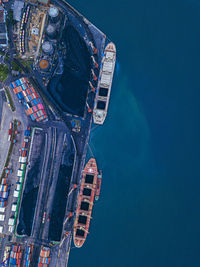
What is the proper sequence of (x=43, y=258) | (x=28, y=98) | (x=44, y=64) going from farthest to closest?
(x=44, y=64) → (x=28, y=98) → (x=43, y=258)

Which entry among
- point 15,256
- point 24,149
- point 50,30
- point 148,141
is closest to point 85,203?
point 24,149

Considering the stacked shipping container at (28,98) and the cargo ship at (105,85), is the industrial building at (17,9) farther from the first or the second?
the cargo ship at (105,85)

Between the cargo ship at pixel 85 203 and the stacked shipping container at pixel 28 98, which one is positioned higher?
the stacked shipping container at pixel 28 98

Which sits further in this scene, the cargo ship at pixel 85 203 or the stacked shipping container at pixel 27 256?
the cargo ship at pixel 85 203

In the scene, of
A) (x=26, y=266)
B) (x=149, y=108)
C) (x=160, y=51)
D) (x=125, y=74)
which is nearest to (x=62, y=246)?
(x=26, y=266)

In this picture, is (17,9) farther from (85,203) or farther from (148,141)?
(85,203)

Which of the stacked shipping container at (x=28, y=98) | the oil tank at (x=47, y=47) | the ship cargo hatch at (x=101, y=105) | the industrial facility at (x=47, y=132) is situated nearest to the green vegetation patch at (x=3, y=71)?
the industrial facility at (x=47, y=132)

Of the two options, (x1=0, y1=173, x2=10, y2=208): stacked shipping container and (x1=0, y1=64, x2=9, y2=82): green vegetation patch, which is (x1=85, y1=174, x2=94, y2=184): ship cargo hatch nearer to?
(x1=0, y1=173, x2=10, y2=208): stacked shipping container
